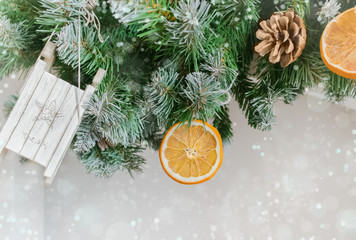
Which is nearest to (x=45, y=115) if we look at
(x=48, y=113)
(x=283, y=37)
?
(x=48, y=113)

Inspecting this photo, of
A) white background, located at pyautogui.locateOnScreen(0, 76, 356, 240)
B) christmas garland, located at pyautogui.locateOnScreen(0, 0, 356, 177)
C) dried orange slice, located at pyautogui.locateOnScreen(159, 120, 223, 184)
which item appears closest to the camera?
christmas garland, located at pyautogui.locateOnScreen(0, 0, 356, 177)

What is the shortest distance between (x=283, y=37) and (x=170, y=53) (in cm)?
17

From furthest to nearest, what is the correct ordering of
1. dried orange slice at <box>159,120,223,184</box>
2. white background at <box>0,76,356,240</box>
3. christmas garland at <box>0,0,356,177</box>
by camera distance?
1. white background at <box>0,76,356,240</box>
2. dried orange slice at <box>159,120,223,184</box>
3. christmas garland at <box>0,0,356,177</box>

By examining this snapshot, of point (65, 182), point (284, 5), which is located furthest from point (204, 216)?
point (284, 5)

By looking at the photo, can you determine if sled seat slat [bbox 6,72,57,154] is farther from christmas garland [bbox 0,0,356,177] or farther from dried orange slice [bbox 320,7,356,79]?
dried orange slice [bbox 320,7,356,79]

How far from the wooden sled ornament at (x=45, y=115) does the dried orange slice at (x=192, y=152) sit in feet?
0.54

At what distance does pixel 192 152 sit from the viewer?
22.8 inches

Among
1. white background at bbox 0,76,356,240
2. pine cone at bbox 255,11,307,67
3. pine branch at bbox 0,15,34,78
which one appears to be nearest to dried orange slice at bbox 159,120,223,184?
pine cone at bbox 255,11,307,67

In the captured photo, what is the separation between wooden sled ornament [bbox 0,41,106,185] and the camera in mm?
486

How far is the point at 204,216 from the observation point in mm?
993

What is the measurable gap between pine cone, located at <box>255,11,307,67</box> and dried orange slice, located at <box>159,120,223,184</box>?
16 cm

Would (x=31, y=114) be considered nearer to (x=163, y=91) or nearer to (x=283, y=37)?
(x=163, y=91)

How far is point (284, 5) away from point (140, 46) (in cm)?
24

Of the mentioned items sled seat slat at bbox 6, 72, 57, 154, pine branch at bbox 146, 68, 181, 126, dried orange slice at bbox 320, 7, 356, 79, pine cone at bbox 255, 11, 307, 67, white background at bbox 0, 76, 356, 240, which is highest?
dried orange slice at bbox 320, 7, 356, 79
